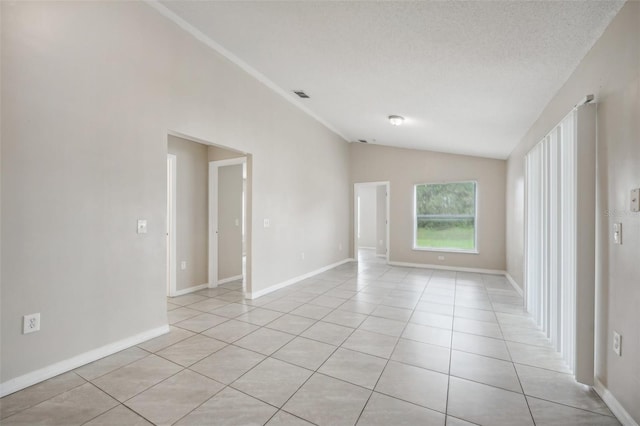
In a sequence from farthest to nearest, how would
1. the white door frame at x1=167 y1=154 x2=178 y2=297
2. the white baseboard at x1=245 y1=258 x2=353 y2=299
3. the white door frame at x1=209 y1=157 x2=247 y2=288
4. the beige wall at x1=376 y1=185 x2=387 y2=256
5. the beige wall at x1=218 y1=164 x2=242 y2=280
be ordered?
the beige wall at x1=376 y1=185 x2=387 y2=256, the beige wall at x1=218 y1=164 x2=242 y2=280, the white door frame at x1=209 y1=157 x2=247 y2=288, the white door frame at x1=167 y1=154 x2=178 y2=297, the white baseboard at x1=245 y1=258 x2=353 y2=299

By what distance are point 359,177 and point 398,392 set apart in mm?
5821

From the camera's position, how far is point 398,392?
192 centimetres

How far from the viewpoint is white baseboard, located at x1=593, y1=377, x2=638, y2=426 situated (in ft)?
5.09

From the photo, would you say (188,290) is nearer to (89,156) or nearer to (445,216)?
(89,156)

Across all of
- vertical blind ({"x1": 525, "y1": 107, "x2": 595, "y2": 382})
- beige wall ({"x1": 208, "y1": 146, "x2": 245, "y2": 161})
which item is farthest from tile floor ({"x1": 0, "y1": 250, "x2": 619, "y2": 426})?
beige wall ({"x1": 208, "y1": 146, "x2": 245, "y2": 161})

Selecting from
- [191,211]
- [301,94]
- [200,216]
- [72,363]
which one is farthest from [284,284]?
[301,94]

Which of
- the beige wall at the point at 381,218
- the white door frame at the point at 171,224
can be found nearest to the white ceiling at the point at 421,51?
the white door frame at the point at 171,224

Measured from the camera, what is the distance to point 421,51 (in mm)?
2424

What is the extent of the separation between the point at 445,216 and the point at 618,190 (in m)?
4.84

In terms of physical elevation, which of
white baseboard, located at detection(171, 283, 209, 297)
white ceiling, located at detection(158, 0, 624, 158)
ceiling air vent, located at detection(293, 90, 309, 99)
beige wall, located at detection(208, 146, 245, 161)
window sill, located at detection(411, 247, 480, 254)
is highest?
ceiling air vent, located at detection(293, 90, 309, 99)

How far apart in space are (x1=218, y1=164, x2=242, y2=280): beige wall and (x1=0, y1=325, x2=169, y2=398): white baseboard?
2153mm

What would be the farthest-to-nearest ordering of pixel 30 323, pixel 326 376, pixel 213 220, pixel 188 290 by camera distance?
1. pixel 213 220
2. pixel 188 290
3. pixel 326 376
4. pixel 30 323

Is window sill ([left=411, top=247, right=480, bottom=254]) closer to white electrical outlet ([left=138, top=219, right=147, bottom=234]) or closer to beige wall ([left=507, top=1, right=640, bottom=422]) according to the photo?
beige wall ([left=507, top=1, right=640, bottom=422])

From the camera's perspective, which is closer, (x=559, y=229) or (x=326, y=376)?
(x=326, y=376)
